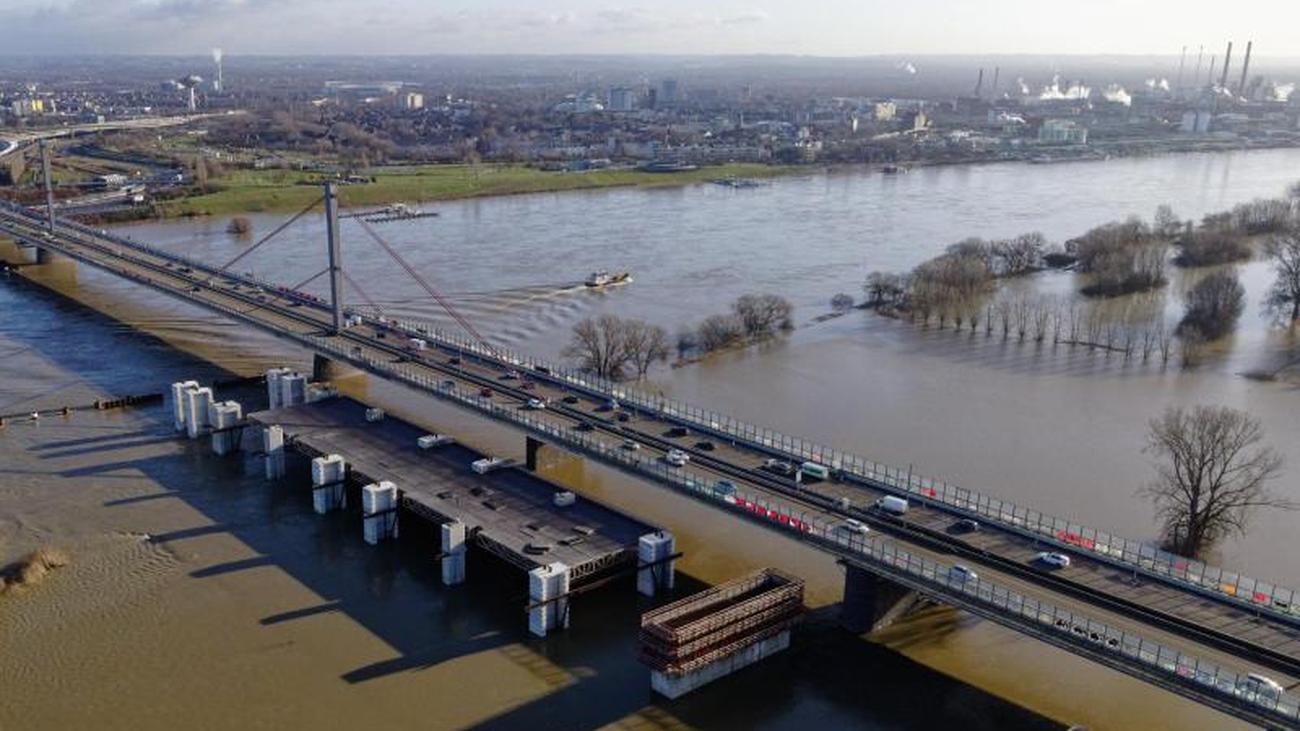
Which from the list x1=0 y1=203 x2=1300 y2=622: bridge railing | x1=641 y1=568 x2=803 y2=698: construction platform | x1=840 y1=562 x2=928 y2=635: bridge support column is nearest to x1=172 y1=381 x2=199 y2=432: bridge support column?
x1=0 y1=203 x2=1300 y2=622: bridge railing

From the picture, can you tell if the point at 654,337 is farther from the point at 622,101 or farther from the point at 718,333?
the point at 622,101

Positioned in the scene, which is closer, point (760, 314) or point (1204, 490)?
point (1204, 490)

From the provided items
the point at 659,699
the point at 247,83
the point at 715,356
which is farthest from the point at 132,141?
the point at 247,83

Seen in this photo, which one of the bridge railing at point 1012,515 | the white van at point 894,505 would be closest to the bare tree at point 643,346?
the bridge railing at point 1012,515

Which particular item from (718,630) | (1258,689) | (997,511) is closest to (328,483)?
(718,630)

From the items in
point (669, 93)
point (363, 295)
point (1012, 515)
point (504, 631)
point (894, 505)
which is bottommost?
point (504, 631)

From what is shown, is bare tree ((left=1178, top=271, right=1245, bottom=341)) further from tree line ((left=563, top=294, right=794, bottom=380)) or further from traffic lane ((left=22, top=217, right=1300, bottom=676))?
traffic lane ((left=22, top=217, right=1300, bottom=676))

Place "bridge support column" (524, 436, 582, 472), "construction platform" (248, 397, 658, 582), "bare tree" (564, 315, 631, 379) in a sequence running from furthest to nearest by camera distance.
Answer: "bare tree" (564, 315, 631, 379), "bridge support column" (524, 436, 582, 472), "construction platform" (248, 397, 658, 582)
